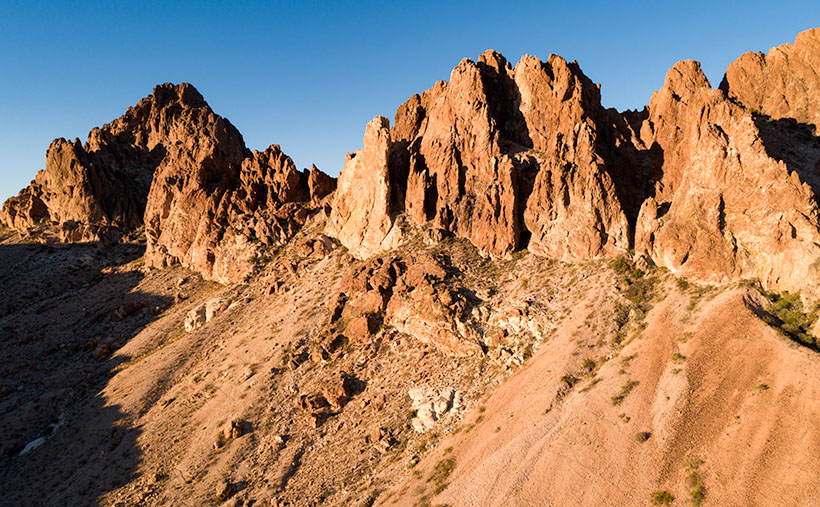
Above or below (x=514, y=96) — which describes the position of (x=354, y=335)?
below

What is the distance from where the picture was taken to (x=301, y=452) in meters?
42.3

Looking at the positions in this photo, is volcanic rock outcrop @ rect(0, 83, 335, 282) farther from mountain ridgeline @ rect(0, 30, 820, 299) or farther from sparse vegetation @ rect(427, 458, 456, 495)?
sparse vegetation @ rect(427, 458, 456, 495)

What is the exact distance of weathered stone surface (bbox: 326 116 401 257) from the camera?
67188mm

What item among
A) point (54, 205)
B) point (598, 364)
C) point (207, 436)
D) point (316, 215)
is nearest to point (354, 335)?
point (207, 436)

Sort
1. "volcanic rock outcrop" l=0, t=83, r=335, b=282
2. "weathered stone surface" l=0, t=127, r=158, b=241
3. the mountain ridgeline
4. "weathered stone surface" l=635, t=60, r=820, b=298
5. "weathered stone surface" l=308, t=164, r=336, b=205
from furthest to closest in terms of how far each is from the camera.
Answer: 1. "weathered stone surface" l=0, t=127, r=158, b=241
2. "weathered stone surface" l=308, t=164, r=336, b=205
3. "volcanic rock outcrop" l=0, t=83, r=335, b=282
4. the mountain ridgeline
5. "weathered stone surface" l=635, t=60, r=820, b=298

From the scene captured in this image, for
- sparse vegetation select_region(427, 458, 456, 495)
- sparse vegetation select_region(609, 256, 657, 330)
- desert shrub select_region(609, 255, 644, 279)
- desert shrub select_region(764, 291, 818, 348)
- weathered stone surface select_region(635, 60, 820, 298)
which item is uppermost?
weathered stone surface select_region(635, 60, 820, 298)

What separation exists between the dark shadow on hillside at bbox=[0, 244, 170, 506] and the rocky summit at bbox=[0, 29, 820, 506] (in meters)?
0.40

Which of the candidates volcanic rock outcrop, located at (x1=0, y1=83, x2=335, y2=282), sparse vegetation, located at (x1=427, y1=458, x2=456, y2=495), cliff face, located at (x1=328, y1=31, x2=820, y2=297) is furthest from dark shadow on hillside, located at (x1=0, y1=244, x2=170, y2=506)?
cliff face, located at (x1=328, y1=31, x2=820, y2=297)

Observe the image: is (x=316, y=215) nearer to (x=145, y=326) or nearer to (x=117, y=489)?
(x=145, y=326)

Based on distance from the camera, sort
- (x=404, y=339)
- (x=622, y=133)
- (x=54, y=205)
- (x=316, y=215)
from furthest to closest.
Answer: (x=54, y=205)
(x=316, y=215)
(x=622, y=133)
(x=404, y=339)

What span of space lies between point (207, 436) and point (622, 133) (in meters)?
70.3

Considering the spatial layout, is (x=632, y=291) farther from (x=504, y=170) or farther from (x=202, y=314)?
(x=202, y=314)

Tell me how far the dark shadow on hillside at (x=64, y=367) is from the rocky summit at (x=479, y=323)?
40 centimetres

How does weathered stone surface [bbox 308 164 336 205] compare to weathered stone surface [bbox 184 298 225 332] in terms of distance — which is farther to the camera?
weathered stone surface [bbox 308 164 336 205]
